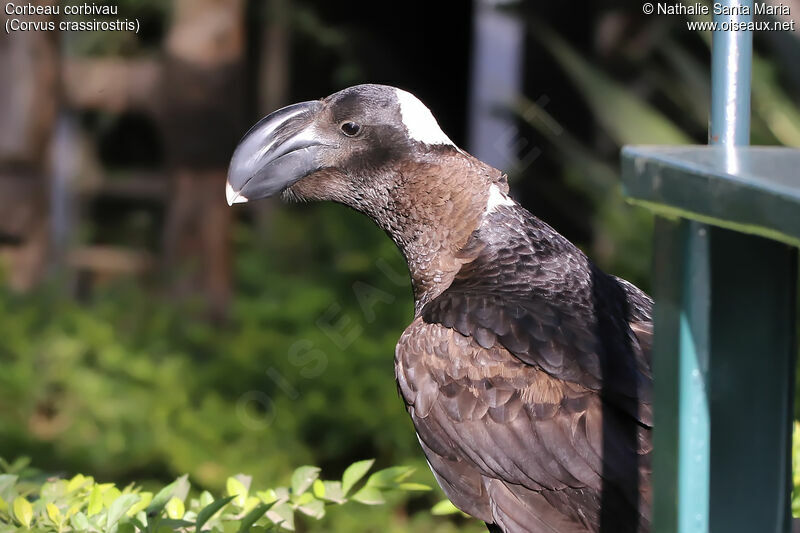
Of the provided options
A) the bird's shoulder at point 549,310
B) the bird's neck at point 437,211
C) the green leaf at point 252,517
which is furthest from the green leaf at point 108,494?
the bird's neck at point 437,211

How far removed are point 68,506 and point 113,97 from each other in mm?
4440

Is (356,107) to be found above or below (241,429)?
above

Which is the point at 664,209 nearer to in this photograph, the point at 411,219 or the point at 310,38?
the point at 411,219

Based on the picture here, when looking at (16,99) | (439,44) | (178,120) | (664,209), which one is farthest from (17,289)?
(664,209)

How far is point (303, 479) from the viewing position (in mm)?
1827

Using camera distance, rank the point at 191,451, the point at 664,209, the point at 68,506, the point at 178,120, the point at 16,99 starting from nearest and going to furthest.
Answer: the point at 664,209 → the point at 68,506 → the point at 191,451 → the point at 178,120 → the point at 16,99

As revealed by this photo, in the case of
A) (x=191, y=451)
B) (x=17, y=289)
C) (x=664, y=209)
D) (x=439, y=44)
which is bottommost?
(x=191, y=451)

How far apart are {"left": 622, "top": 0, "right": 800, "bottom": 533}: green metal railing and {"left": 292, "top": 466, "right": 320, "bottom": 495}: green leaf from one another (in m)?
0.92

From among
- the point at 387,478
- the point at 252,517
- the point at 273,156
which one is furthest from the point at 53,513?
the point at 273,156

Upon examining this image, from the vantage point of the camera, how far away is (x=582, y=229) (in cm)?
500

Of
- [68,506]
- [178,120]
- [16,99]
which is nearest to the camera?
[68,506]

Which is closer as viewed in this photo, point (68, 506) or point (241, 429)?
point (68, 506)

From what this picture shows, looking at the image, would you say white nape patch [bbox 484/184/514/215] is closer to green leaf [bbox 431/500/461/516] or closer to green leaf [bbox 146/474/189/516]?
green leaf [bbox 431/500/461/516]

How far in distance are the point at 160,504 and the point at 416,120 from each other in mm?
1047
